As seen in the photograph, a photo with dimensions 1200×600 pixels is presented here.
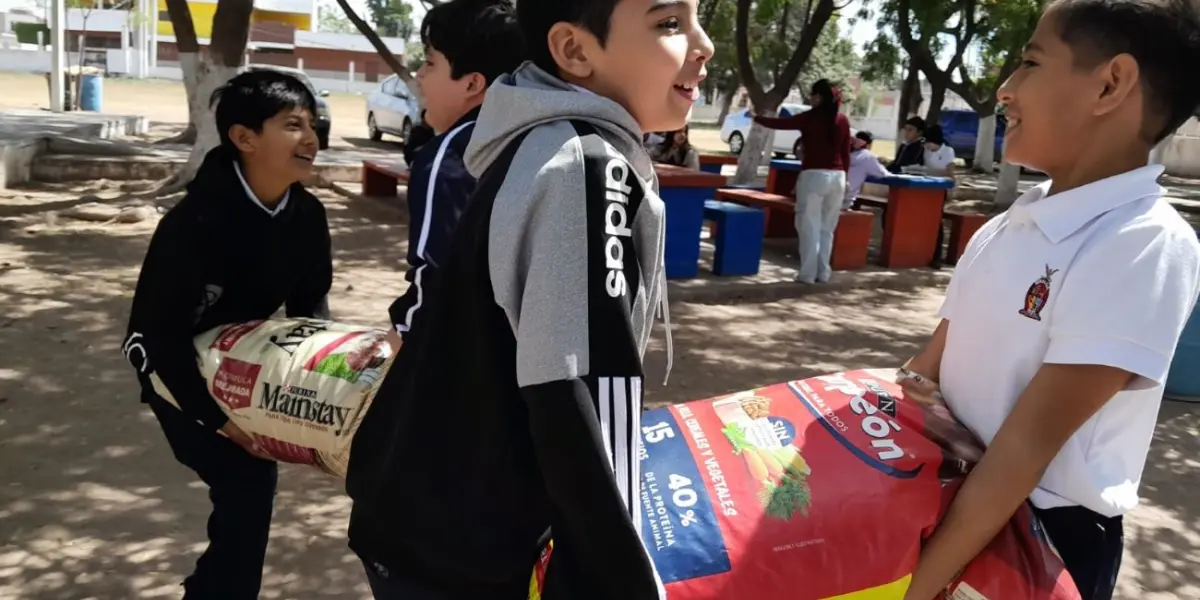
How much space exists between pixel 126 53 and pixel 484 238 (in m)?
52.3

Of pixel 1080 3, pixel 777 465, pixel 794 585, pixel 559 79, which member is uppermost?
pixel 1080 3

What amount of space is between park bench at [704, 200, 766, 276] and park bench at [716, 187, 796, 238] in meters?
0.32

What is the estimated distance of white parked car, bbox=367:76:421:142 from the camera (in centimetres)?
1866

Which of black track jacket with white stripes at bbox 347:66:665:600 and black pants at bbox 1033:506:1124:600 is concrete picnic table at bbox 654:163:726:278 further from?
black track jacket with white stripes at bbox 347:66:665:600

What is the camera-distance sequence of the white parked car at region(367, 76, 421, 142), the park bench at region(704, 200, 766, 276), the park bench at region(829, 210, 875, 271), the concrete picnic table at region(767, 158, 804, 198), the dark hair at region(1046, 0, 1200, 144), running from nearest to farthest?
1. the dark hair at region(1046, 0, 1200, 144)
2. the park bench at region(704, 200, 766, 276)
3. the park bench at region(829, 210, 875, 271)
4. the concrete picnic table at region(767, 158, 804, 198)
5. the white parked car at region(367, 76, 421, 142)

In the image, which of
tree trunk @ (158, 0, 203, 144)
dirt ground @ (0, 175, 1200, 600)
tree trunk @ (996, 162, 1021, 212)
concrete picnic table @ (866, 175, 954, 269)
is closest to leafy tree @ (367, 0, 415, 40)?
tree trunk @ (996, 162, 1021, 212)

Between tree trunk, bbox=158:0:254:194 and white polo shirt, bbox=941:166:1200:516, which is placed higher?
tree trunk, bbox=158:0:254:194

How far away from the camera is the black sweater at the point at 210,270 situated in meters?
1.98

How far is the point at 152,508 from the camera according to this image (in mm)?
3338

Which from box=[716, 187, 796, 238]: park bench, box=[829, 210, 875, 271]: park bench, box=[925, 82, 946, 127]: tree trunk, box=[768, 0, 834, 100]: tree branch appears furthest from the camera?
box=[925, 82, 946, 127]: tree trunk

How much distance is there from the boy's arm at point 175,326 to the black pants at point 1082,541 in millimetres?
1528

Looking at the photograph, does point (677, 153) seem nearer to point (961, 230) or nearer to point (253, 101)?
point (961, 230)

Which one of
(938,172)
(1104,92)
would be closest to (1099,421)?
(1104,92)

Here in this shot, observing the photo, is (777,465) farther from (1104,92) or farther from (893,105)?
(893,105)
